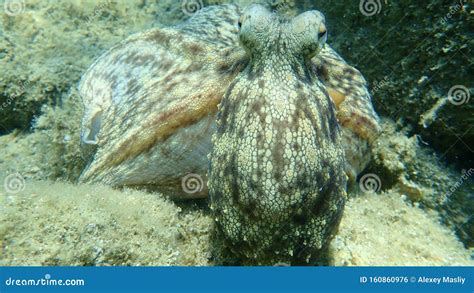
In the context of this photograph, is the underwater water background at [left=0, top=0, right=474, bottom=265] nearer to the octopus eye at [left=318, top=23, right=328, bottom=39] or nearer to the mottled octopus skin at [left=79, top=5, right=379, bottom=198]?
the mottled octopus skin at [left=79, top=5, right=379, bottom=198]

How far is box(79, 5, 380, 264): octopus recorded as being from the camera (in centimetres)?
234

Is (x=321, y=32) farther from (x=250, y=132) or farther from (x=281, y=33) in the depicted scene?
(x=250, y=132)

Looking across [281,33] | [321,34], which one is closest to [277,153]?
[281,33]

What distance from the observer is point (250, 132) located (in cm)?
237

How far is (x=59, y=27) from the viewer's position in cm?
538

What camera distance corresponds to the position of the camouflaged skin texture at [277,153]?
2.31 meters

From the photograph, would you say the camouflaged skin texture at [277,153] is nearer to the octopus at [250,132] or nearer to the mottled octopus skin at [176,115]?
the octopus at [250,132]

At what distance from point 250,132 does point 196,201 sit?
3.97ft

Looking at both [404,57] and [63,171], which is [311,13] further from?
[63,171]

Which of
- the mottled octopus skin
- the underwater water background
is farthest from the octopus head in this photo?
the underwater water background

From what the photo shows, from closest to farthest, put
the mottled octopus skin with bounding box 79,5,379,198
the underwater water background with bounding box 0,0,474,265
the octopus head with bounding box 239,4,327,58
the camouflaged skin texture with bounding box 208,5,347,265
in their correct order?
the camouflaged skin texture with bounding box 208,5,347,265
the underwater water background with bounding box 0,0,474,265
the octopus head with bounding box 239,4,327,58
the mottled octopus skin with bounding box 79,5,379,198

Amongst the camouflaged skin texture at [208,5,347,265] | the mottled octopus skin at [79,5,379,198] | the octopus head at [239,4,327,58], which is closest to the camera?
the camouflaged skin texture at [208,5,347,265]

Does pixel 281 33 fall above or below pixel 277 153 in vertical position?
above

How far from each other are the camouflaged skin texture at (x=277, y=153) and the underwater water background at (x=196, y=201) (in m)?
0.57
